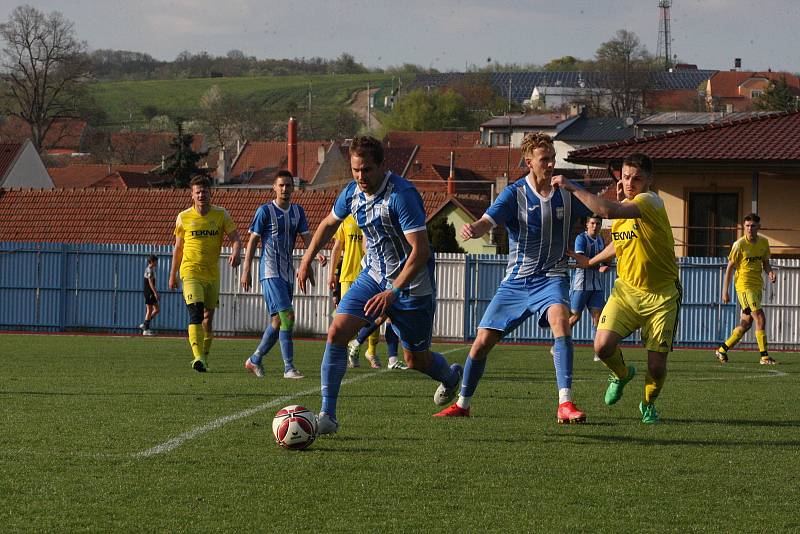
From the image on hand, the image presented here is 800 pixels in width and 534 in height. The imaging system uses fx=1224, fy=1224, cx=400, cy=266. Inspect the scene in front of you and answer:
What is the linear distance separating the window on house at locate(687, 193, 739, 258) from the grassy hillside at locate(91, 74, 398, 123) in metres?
109

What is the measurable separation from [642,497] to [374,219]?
2960 mm

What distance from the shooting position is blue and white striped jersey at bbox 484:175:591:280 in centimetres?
930

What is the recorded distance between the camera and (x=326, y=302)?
27328 millimetres

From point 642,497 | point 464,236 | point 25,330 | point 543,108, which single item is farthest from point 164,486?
point 543,108

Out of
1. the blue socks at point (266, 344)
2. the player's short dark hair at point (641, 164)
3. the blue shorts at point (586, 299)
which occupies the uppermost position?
the player's short dark hair at point (641, 164)

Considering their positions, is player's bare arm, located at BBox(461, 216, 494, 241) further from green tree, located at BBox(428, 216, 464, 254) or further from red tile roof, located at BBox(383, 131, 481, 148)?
red tile roof, located at BBox(383, 131, 481, 148)

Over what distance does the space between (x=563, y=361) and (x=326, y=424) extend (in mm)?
2006

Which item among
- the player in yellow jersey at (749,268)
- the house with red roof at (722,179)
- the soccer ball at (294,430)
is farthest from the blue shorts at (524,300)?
the house with red roof at (722,179)

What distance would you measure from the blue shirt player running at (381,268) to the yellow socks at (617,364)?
5.55 feet

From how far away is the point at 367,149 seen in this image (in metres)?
8.11

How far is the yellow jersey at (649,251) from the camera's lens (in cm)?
936

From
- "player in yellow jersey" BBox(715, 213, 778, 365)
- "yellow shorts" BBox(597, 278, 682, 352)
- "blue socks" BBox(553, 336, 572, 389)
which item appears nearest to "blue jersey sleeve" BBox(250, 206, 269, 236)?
"yellow shorts" BBox(597, 278, 682, 352)

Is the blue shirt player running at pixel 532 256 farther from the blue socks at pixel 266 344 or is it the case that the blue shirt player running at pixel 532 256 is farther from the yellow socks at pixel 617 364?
the blue socks at pixel 266 344

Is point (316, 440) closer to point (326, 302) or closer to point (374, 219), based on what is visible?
point (374, 219)
